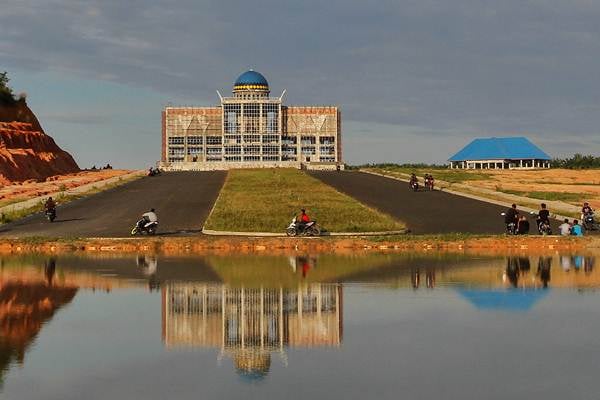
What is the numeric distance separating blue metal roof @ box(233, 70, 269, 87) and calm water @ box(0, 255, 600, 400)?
154 meters

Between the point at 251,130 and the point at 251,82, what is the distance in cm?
927

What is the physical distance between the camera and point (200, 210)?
62.1 m

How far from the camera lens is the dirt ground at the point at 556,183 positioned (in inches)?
3159

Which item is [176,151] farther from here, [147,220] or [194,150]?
[147,220]

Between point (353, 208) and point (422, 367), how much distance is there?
42.6 metres

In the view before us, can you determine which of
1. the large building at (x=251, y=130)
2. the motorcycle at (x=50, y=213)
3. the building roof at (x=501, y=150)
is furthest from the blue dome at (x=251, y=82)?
the motorcycle at (x=50, y=213)

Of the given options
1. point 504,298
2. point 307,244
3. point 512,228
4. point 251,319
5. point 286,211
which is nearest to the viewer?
point 251,319

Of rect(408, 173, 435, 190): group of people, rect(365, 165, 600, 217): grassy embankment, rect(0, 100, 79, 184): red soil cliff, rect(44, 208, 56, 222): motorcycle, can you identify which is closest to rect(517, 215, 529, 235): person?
rect(365, 165, 600, 217): grassy embankment

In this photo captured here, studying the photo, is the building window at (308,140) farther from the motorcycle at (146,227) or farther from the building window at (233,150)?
the motorcycle at (146,227)

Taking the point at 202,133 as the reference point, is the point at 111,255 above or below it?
below

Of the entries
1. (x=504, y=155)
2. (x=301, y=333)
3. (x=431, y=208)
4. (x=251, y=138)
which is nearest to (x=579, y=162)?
(x=504, y=155)

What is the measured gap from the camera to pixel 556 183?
99625 millimetres

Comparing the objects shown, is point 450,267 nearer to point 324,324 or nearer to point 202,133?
point 324,324

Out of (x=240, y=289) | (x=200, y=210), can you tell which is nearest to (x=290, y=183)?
(x=200, y=210)
